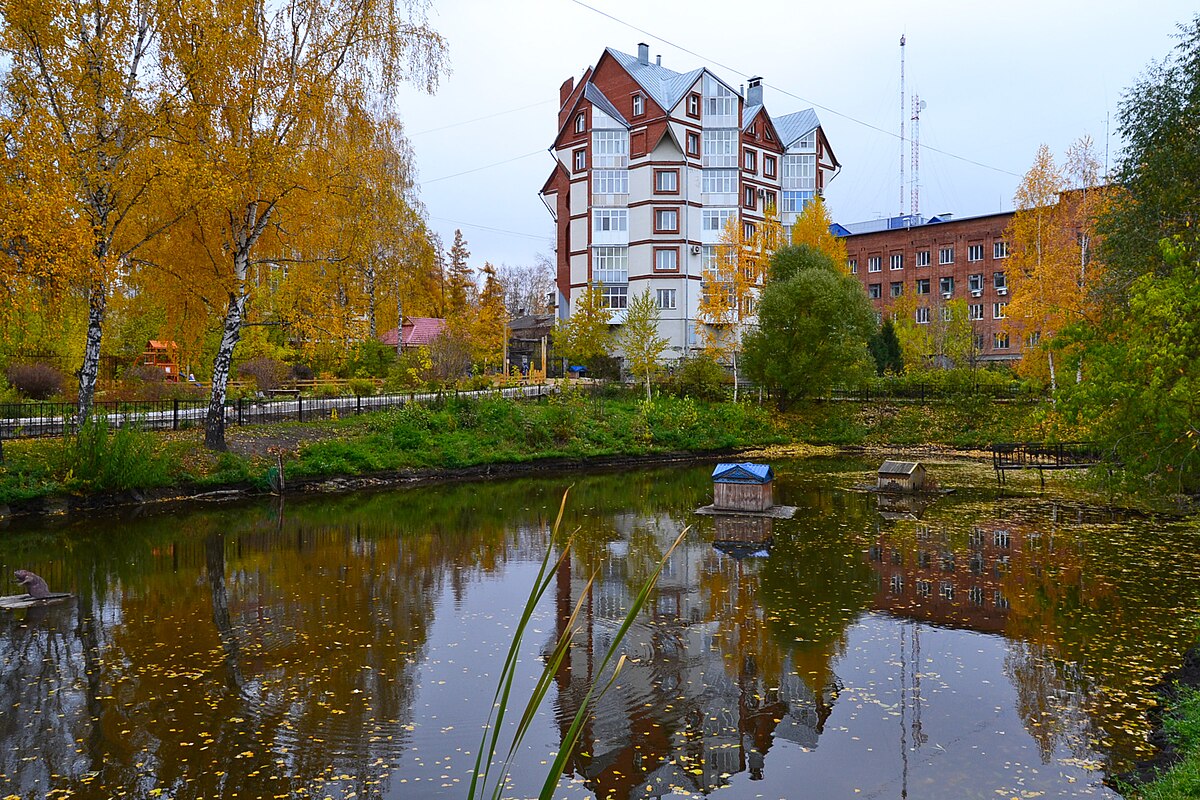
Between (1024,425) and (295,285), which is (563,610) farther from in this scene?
(1024,425)

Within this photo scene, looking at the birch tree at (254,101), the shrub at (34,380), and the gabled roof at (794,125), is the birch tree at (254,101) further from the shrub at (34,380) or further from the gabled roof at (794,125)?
the gabled roof at (794,125)

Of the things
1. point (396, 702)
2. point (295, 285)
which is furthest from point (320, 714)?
point (295, 285)

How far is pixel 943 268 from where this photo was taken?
76.6 m

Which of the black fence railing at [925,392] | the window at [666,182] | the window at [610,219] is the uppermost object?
the window at [666,182]

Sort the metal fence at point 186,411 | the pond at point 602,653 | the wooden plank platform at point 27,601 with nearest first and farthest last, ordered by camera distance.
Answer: the pond at point 602,653, the wooden plank platform at point 27,601, the metal fence at point 186,411

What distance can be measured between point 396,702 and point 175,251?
2016 centimetres

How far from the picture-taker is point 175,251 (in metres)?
24.3

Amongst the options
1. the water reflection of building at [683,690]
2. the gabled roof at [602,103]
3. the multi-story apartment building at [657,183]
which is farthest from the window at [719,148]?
the water reflection of building at [683,690]

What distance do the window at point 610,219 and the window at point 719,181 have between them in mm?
5858

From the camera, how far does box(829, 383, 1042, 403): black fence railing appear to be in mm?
42781

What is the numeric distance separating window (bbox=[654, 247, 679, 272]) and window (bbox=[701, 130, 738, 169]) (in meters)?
6.67

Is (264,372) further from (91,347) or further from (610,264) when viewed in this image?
(610,264)

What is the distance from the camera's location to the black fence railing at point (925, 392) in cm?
4278

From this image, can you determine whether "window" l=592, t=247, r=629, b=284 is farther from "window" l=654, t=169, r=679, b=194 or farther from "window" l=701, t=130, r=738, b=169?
"window" l=701, t=130, r=738, b=169
